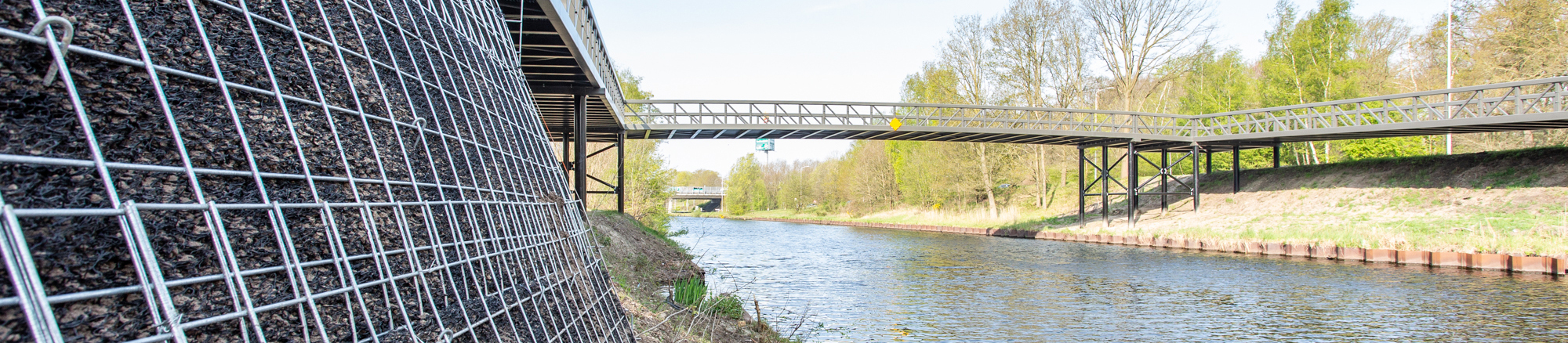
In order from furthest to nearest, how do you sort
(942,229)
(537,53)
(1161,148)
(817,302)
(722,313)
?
(942,229) → (1161,148) → (817,302) → (537,53) → (722,313)

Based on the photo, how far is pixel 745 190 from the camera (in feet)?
255

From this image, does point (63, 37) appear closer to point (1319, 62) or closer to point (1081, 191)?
point (1081, 191)

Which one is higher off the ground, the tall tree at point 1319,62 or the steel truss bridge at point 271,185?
the tall tree at point 1319,62

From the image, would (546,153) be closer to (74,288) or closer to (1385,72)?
(74,288)

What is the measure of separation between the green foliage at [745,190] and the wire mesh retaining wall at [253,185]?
70.5 m

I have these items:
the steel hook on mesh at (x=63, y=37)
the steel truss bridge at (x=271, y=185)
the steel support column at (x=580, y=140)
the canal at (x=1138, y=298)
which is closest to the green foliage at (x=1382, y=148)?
the canal at (x=1138, y=298)

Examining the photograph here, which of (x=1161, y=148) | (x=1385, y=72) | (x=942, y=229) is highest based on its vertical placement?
(x=1385, y=72)

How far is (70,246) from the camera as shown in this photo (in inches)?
75.9

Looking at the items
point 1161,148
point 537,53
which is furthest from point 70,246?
point 1161,148

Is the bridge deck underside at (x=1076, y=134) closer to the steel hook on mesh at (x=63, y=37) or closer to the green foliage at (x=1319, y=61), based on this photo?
the green foliage at (x=1319, y=61)

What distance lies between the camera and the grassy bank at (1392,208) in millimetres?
17141

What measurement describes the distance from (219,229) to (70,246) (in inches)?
15.2

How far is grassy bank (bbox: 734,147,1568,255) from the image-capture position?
56.2 ft

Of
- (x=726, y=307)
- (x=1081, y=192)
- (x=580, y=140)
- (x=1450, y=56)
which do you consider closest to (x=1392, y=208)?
(x=1081, y=192)
